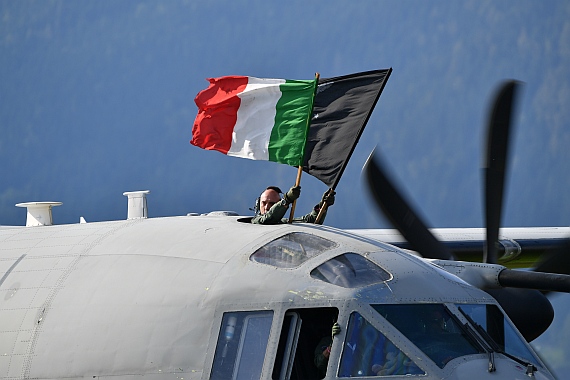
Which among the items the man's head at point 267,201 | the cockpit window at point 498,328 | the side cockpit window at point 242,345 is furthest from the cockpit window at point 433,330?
the man's head at point 267,201

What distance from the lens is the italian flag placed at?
37.2ft

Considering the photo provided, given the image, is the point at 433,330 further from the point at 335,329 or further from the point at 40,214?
the point at 40,214

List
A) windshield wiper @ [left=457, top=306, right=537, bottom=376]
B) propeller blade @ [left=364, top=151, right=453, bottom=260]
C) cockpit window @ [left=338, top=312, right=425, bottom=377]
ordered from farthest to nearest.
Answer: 1. propeller blade @ [left=364, top=151, right=453, bottom=260]
2. windshield wiper @ [left=457, top=306, right=537, bottom=376]
3. cockpit window @ [left=338, top=312, right=425, bottom=377]

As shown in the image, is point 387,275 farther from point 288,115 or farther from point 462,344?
point 288,115

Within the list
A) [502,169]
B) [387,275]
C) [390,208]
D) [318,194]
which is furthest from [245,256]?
[318,194]

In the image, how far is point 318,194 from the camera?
3372cm

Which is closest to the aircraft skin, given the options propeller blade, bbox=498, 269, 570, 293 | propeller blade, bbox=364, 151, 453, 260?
propeller blade, bbox=498, 269, 570, 293

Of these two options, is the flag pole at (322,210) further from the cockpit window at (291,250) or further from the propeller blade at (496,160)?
the propeller blade at (496,160)

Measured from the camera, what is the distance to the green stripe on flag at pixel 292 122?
36.9 ft

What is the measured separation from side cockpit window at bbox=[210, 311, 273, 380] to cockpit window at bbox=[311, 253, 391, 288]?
0.69 m

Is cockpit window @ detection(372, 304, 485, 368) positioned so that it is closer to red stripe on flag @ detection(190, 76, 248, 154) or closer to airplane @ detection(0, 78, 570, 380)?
airplane @ detection(0, 78, 570, 380)

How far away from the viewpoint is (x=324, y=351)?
27.9 feet

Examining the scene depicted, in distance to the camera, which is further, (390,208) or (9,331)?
(390,208)

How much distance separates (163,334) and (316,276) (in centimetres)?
171
